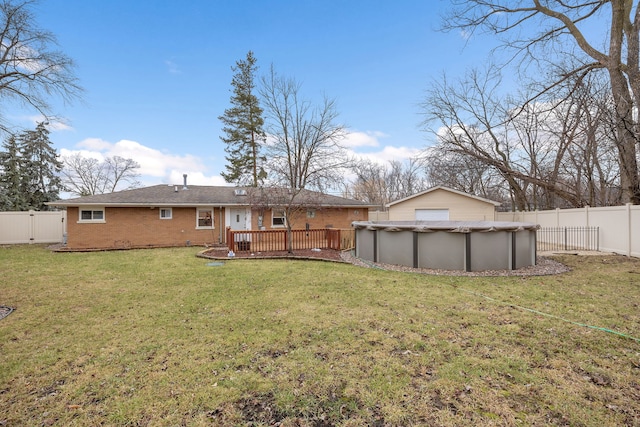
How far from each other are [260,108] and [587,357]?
25.4 metres

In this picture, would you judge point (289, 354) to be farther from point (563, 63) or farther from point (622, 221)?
point (563, 63)

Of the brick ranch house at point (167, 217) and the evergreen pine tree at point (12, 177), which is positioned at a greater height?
the evergreen pine tree at point (12, 177)

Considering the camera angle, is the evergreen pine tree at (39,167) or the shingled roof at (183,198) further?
the evergreen pine tree at (39,167)

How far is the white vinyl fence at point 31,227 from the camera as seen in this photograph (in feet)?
50.6

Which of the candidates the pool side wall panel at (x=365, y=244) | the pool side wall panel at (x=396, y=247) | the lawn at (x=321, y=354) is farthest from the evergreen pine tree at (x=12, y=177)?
the pool side wall panel at (x=396, y=247)

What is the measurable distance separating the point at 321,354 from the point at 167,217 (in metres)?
14.0

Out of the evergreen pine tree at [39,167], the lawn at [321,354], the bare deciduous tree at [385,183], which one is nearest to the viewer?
the lawn at [321,354]

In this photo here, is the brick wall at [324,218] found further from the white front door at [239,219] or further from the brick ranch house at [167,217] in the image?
the white front door at [239,219]

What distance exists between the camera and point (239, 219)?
15875 mm

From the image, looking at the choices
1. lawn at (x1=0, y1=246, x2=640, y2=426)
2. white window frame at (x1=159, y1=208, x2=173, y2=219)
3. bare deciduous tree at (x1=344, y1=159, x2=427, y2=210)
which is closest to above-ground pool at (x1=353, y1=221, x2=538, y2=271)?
lawn at (x1=0, y1=246, x2=640, y2=426)

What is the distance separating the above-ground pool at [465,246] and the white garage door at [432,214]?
930 centimetres

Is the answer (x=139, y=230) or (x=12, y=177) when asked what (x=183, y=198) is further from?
(x=12, y=177)

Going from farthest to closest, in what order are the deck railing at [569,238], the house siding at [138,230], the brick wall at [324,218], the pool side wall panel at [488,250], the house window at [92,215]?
the brick wall at [324,218], the house window at [92,215], the house siding at [138,230], the deck railing at [569,238], the pool side wall panel at [488,250]

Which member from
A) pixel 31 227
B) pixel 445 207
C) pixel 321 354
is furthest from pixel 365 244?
pixel 31 227
